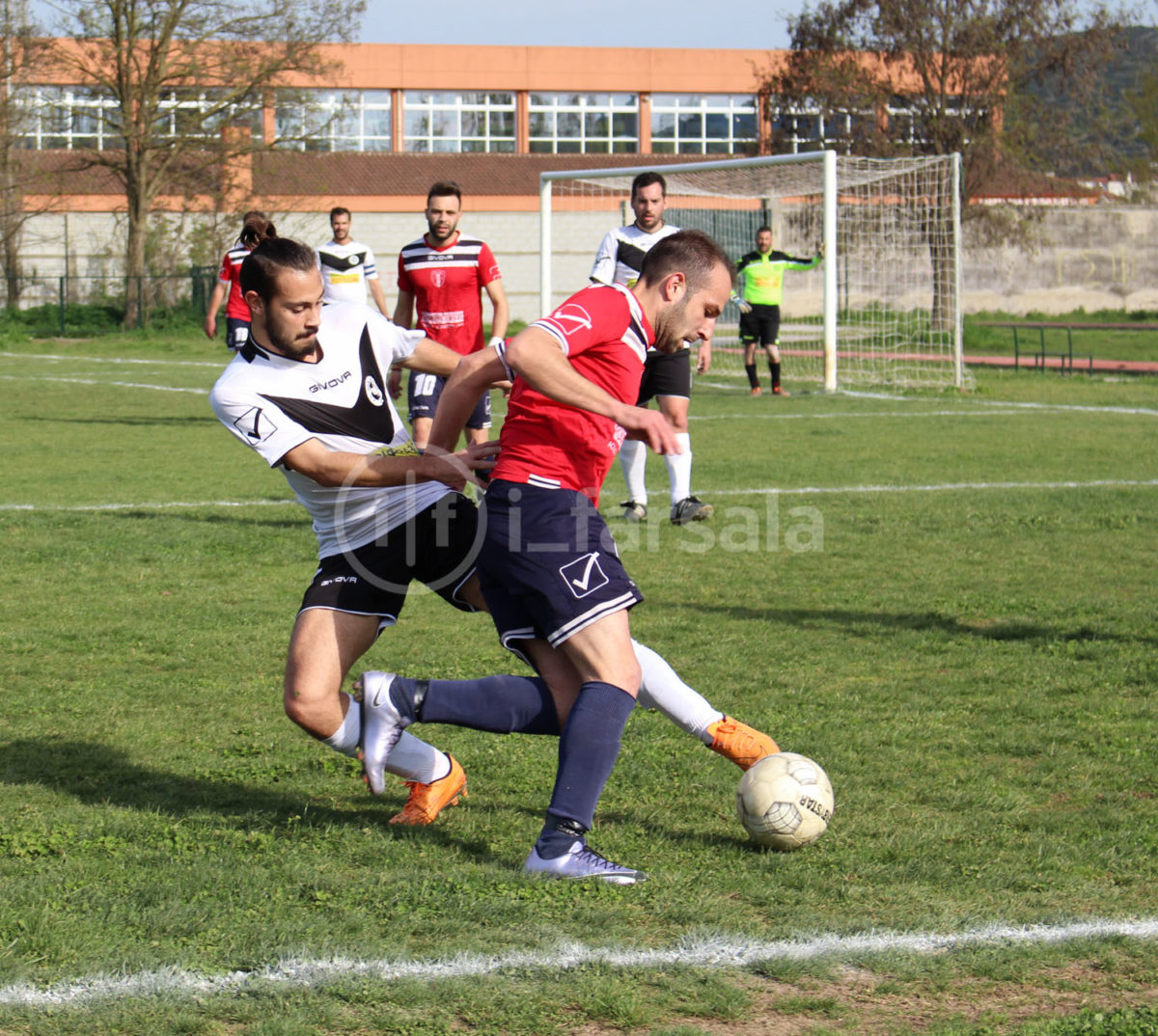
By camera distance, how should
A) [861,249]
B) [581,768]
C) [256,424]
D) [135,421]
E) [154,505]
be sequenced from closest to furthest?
[581,768] → [256,424] → [154,505] → [135,421] → [861,249]

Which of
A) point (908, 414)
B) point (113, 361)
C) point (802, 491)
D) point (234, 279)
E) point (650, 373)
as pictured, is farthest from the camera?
point (113, 361)

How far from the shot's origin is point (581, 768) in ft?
12.0

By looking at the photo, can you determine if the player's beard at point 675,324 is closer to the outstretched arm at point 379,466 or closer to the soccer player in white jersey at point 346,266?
the outstretched arm at point 379,466

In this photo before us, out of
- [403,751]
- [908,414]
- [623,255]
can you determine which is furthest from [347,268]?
[403,751]

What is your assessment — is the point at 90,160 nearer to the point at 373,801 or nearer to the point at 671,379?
the point at 671,379

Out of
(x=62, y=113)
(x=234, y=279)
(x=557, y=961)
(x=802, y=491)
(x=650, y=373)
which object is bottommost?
(x=557, y=961)

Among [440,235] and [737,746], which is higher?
[440,235]

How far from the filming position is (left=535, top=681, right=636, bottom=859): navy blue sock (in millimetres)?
3639

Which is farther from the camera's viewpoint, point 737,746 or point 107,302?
point 107,302

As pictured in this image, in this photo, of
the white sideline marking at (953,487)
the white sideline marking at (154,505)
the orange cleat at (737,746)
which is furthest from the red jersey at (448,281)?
the orange cleat at (737,746)

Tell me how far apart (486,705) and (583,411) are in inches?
36.6

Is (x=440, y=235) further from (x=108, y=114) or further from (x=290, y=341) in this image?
(x=108, y=114)

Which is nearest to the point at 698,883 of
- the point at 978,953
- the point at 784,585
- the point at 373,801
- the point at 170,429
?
the point at 978,953

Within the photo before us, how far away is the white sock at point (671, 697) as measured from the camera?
4.09 meters
